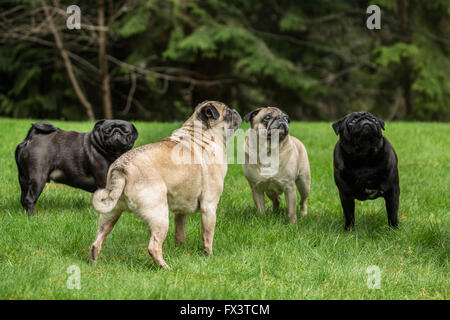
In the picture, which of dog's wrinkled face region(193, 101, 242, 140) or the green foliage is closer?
dog's wrinkled face region(193, 101, 242, 140)

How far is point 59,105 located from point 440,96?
14.3 m

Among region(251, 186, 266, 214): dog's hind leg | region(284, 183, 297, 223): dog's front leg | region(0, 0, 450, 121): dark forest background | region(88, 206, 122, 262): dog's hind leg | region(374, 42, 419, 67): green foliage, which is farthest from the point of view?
region(374, 42, 419, 67): green foliage

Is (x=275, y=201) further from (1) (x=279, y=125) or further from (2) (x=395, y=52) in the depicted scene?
(2) (x=395, y=52)

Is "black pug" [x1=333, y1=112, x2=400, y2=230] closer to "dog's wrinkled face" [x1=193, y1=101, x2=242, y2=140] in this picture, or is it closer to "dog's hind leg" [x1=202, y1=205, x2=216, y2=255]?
"dog's wrinkled face" [x1=193, y1=101, x2=242, y2=140]

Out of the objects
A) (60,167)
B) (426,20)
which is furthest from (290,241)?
(426,20)

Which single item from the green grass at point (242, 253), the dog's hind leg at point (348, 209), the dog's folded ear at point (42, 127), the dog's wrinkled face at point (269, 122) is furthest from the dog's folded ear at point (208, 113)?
the dog's folded ear at point (42, 127)

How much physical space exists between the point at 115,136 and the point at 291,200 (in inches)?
90.2

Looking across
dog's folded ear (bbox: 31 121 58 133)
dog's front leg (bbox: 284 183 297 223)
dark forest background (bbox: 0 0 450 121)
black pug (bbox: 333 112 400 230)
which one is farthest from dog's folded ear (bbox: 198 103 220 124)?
dark forest background (bbox: 0 0 450 121)

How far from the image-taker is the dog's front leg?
645 cm

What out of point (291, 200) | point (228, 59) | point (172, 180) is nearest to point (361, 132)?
point (291, 200)

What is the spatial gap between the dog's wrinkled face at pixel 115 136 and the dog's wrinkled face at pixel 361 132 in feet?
8.21

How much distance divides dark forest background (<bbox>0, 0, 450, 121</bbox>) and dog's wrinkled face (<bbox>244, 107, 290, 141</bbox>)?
11133 millimetres

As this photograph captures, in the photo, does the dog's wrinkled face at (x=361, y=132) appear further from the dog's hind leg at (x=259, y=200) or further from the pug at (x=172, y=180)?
the dog's hind leg at (x=259, y=200)

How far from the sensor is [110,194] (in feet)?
14.5
